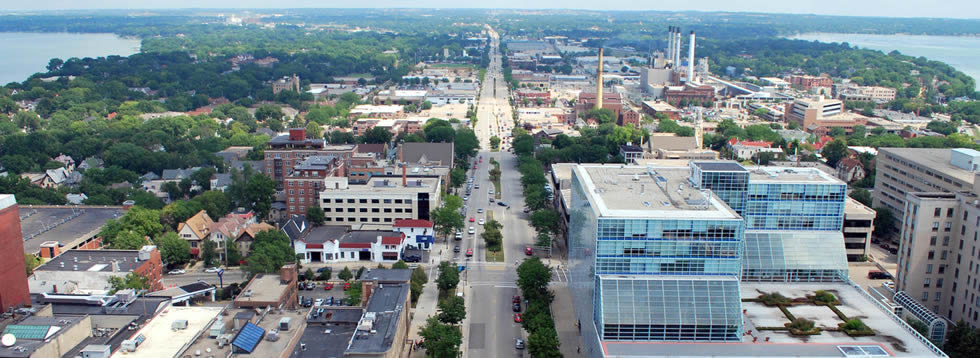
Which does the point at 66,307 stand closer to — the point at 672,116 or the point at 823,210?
the point at 823,210

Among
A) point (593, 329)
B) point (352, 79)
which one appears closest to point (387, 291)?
point (593, 329)

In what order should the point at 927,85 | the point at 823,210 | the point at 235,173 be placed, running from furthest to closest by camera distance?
1. the point at 927,85
2. the point at 235,173
3. the point at 823,210

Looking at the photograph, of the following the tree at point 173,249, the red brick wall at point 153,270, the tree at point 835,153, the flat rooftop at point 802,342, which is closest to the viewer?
the flat rooftop at point 802,342

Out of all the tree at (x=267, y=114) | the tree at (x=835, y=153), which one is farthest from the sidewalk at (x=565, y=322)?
the tree at (x=267, y=114)

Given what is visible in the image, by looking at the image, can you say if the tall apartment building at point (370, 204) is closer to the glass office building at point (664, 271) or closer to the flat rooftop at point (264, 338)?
the flat rooftop at point (264, 338)

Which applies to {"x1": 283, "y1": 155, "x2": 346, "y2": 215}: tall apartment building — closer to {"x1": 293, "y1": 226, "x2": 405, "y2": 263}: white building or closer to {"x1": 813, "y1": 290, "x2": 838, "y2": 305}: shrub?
{"x1": 293, "y1": 226, "x2": 405, "y2": 263}: white building

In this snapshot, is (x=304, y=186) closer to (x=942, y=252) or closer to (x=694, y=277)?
(x=694, y=277)

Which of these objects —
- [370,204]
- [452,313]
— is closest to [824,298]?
[452,313]
